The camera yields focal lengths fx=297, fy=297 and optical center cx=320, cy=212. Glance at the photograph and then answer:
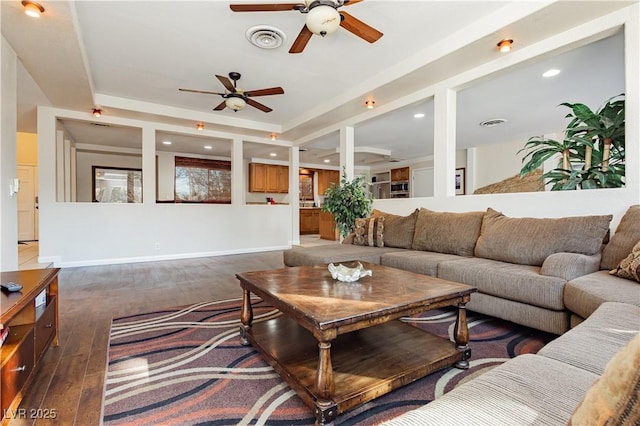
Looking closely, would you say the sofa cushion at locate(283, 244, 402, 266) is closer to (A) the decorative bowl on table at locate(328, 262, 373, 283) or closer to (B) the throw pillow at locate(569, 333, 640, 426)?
(A) the decorative bowl on table at locate(328, 262, 373, 283)

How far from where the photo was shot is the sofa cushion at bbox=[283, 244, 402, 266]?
9.86ft

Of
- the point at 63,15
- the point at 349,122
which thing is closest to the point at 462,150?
the point at 349,122

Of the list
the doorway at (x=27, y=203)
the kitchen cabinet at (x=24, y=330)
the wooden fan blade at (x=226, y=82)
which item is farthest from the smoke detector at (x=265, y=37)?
the doorway at (x=27, y=203)

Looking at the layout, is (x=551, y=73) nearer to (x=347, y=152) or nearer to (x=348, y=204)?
(x=347, y=152)

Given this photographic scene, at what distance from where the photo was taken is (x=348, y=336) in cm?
177

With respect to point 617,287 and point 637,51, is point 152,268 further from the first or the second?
point 637,51

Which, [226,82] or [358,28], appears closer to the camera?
[358,28]

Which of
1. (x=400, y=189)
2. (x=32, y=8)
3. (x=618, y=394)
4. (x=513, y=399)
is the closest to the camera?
(x=618, y=394)

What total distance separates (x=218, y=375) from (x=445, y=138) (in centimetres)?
332

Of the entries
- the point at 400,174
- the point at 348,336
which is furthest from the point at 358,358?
the point at 400,174

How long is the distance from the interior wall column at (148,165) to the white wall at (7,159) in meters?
2.31

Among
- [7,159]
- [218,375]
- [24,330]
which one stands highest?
[7,159]

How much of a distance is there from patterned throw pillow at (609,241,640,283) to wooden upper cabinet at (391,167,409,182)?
25.2 feet

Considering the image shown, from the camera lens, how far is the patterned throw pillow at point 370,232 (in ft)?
12.0
